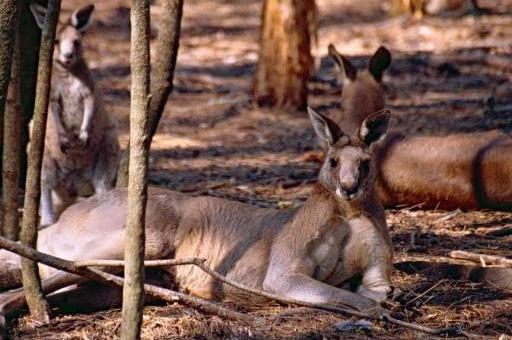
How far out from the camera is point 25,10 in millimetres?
8117

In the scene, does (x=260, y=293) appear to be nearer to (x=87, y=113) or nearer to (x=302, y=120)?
(x=87, y=113)

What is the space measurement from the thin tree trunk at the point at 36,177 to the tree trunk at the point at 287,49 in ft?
21.2

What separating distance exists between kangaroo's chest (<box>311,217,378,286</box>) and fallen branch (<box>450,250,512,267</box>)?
0.93 m

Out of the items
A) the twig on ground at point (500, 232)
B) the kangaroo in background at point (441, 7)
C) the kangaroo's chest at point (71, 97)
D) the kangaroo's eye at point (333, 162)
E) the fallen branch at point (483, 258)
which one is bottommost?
the twig on ground at point (500, 232)

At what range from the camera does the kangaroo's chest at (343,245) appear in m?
5.43

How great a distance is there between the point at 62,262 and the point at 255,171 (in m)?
4.65

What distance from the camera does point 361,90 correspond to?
28.8 feet

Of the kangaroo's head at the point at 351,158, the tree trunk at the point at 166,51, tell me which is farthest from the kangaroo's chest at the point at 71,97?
the kangaroo's head at the point at 351,158

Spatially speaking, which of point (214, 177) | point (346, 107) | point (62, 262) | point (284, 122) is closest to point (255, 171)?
point (214, 177)

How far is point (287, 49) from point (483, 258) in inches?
230

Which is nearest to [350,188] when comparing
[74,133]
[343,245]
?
[343,245]

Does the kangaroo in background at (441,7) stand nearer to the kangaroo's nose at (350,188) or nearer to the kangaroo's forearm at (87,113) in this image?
the kangaroo's forearm at (87,113)

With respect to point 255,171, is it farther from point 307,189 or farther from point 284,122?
point 284,122

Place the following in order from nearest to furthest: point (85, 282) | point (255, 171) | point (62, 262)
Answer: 1. point (62, 262)
2. point (85, 282)
3. point (255, 171)
